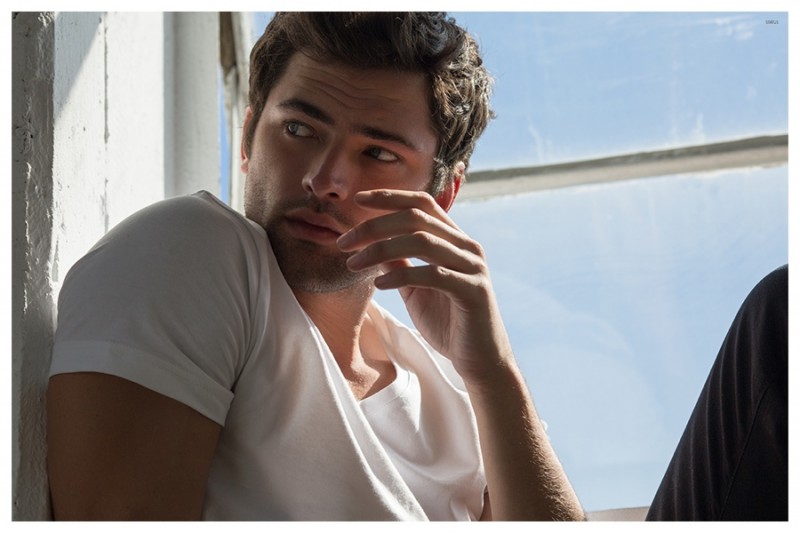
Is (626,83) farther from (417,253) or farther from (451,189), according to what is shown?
(417,253)

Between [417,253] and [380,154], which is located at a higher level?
[380,154]

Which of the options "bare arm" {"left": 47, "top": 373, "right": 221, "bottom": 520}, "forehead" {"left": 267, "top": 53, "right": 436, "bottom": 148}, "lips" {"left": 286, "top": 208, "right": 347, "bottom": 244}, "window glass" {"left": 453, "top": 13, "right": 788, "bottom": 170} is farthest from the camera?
"window glass" {"left": 453, "top": 13, "right": 788, "bottom": 170}

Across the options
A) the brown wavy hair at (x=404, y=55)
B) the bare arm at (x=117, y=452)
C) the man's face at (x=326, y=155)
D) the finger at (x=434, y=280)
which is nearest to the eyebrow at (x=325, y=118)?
the man's face at (x=326, y=155)

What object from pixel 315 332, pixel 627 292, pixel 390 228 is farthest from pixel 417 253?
pixel 627 292

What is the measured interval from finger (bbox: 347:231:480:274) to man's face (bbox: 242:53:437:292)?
24cm

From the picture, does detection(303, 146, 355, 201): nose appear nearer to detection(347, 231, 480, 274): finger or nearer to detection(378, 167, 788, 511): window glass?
detection(347, 231, 480, 274): finger

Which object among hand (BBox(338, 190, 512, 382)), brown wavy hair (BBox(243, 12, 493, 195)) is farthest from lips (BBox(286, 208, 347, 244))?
brown wavy hair (BBox(243, 12, 493, 195))

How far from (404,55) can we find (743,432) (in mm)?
900

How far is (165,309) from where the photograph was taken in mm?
1234

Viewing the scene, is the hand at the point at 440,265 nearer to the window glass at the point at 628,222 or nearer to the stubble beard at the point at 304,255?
the stubble beard at the point at 304,255

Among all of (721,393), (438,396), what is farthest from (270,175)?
(721,393)

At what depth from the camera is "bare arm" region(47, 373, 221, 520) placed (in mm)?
1138

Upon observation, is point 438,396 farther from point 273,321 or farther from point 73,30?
point 73,30

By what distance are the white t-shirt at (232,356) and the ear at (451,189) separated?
0.58 metres
